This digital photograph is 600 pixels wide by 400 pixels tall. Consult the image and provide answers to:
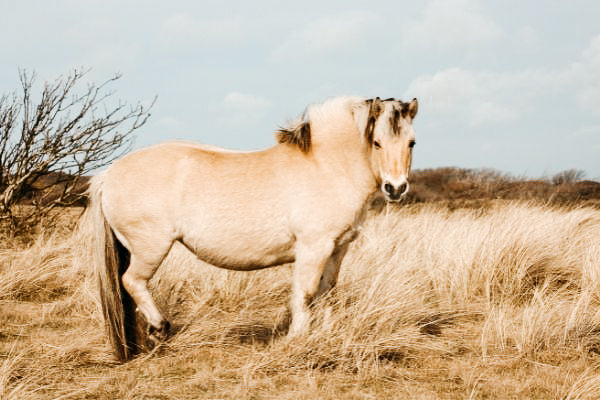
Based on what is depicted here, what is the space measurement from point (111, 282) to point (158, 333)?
540 millimetres

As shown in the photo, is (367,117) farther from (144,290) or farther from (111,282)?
(111,282)

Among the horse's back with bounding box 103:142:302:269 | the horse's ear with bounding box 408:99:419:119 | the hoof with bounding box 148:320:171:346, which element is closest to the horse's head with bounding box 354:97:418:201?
the horse's ear with bounding box 408:99:419:119

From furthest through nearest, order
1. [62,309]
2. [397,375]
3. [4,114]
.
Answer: [4,114], [62,309], [397,375]

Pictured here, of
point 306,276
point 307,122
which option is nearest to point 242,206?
point 306,276

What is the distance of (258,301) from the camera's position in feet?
21.0

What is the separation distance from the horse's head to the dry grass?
1.03 meters

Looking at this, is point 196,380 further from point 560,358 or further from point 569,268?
point 569,268

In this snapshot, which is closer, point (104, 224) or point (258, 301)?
point (104, 224)

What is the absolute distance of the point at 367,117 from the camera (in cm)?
454

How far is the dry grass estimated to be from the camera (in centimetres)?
388

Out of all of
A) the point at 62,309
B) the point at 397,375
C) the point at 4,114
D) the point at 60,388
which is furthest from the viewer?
the point at 4,114

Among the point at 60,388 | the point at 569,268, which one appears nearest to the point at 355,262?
the point at 569,268

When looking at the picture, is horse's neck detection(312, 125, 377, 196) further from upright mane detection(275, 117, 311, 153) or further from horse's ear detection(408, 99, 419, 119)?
horse's ear detection(408, 99, 419, 119)

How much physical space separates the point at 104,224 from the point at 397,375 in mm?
2498
